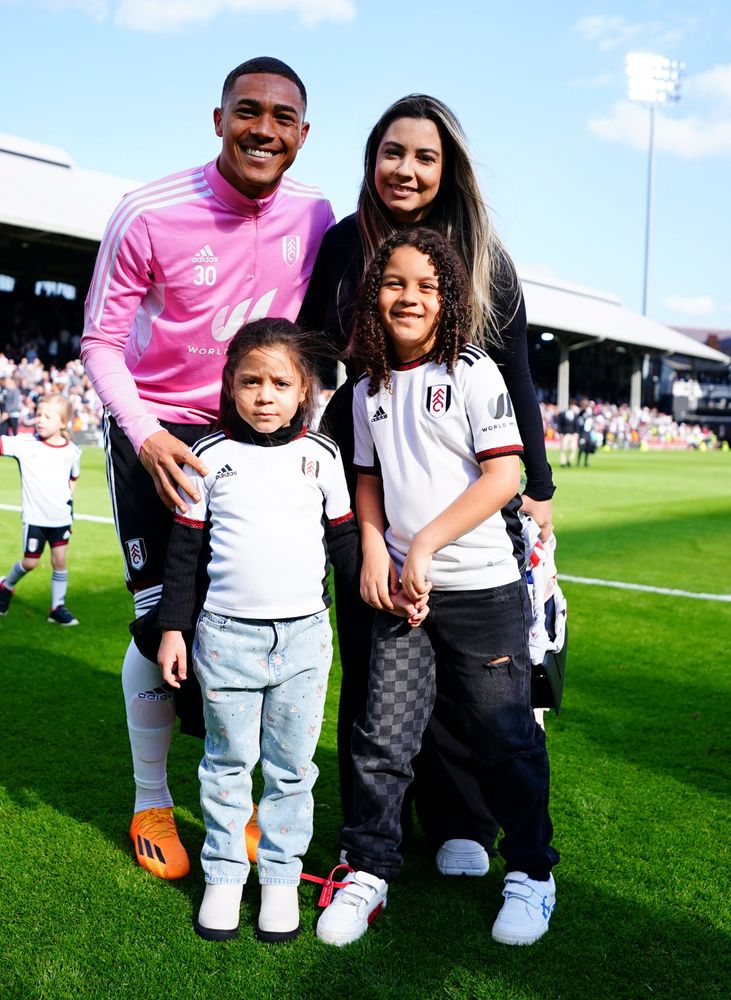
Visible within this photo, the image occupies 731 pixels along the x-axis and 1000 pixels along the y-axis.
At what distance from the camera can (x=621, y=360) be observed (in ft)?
168

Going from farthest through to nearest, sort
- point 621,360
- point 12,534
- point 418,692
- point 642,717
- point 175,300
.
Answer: point 621,360 → point 12,534 → point 642,717 → point 175,300 → point 418,692

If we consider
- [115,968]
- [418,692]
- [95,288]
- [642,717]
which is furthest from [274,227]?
[642,717]

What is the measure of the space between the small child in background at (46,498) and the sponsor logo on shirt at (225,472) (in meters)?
3.63

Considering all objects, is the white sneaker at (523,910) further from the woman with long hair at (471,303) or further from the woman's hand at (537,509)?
the woman's hand at (537,509)

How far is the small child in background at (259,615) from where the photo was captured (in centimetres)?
234

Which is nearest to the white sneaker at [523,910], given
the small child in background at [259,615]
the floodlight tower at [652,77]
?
the small child in background at [259,615]

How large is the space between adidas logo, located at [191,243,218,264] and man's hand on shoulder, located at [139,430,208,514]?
51 centimetres

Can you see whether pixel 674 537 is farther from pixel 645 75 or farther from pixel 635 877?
pixel 645 75

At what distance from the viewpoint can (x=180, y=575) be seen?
240 cm

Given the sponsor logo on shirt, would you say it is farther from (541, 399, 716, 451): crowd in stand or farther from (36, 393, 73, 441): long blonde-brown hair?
(541, 399, 716, 451): crowd in stand

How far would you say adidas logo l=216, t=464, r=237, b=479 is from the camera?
2.37 meters

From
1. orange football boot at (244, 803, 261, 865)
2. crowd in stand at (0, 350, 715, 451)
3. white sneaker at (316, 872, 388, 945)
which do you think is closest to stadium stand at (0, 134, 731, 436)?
crowd in stand at (0, 350, 715, 451)

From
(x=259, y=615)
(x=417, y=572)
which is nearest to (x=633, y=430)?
(x=417, y=572)

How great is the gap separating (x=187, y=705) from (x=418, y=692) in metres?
0.69
